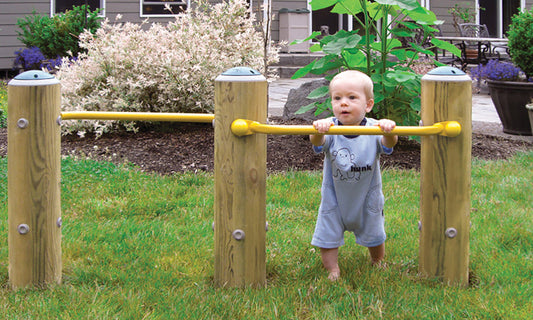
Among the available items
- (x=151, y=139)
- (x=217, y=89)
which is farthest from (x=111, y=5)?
(x=217, y=89)

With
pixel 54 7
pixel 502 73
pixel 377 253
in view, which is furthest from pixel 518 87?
pixel 54 7

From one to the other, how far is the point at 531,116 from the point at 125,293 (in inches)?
203

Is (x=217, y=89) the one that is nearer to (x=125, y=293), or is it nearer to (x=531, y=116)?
(x=125, y=293)

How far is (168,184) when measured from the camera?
185 inches

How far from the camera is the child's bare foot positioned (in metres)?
3.02

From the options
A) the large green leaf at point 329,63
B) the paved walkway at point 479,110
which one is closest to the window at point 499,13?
the paved walkway at point 479,110

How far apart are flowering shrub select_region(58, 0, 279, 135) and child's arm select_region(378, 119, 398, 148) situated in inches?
133

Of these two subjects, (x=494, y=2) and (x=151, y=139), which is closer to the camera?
(x=151, y=139)

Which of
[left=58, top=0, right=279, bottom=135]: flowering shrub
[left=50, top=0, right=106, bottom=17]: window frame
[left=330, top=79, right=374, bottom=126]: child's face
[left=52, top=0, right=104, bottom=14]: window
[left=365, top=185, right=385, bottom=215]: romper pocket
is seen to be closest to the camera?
[left=330, top=79, right=374, bottom=126]: child's face

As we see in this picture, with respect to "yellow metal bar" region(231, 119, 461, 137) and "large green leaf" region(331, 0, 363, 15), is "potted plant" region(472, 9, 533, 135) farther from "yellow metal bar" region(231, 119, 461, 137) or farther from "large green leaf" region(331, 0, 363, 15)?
"yellow metal bar" region(231, 119, 461, 137)

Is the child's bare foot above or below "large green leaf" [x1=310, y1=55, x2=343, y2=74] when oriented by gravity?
below

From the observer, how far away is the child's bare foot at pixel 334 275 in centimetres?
302

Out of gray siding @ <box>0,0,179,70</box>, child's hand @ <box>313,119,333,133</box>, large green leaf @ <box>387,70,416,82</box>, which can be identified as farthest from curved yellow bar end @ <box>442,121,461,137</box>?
gray siding @ <box>0,0,179,70</box>

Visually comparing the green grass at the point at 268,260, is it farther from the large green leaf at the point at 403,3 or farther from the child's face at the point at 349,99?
the large green leaf at the point at 403,3
